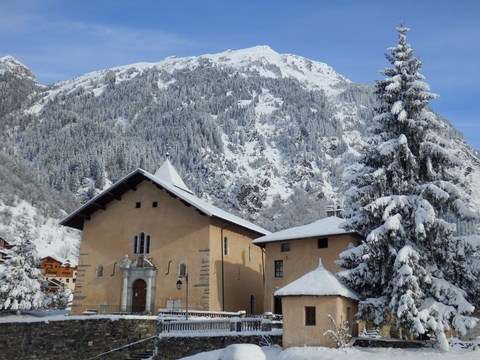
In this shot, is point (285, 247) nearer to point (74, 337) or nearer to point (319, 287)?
point (319, 287)

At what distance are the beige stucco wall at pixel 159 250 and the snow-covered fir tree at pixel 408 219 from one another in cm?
1436

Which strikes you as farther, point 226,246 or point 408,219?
point 226,246

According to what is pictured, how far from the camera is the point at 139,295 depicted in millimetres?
40656

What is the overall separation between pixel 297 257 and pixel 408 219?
14799 millimetres

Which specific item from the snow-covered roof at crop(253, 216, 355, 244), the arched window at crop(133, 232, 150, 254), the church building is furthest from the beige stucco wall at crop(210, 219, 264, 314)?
the arched window at crop(133, 232, 150, 254)

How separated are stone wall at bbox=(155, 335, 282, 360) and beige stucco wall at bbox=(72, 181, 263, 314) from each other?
9315 millimetres

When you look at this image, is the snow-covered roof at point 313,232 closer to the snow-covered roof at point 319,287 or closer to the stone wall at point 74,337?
the snow-covered roof at point 319,287

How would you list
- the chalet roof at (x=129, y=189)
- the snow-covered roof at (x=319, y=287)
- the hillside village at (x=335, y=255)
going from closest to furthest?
1. the hillside village at (x=335, y=255)
2. the snow-covered roof at (x=319, y=287)
3. the chalet roof at (x=129, y=189)

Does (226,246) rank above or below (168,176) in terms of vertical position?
below

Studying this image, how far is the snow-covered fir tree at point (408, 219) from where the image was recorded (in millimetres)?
23422

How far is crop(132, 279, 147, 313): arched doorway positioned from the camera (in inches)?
1592

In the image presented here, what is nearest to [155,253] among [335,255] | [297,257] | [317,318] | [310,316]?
[297,257]

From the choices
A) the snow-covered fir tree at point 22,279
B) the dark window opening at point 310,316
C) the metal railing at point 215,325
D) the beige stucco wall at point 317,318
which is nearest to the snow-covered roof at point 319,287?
the beige stucco wall at point 317,318

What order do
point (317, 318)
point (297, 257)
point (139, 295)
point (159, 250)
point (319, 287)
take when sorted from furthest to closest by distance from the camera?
point (159, 250)
point (139, 295)
point (297, 257)
point (319, 287)
point (317, 318)
